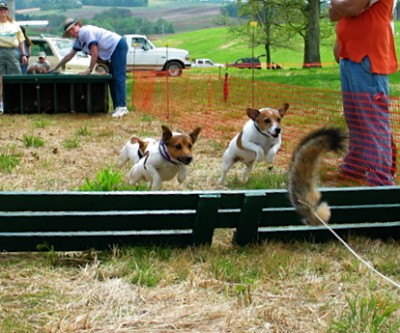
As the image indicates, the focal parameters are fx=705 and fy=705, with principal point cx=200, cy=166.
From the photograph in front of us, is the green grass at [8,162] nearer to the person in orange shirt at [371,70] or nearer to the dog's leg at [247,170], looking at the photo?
the dog's leg at [247,170]

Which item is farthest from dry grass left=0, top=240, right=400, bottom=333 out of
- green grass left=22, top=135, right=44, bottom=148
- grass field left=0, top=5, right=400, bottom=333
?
green grass left=22, top=135, right=44, bottom=148

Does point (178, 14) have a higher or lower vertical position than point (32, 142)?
higher

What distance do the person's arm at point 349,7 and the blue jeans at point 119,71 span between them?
6730mm

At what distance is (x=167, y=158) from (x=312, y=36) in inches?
1065

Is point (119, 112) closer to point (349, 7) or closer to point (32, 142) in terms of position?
point (32, 142)

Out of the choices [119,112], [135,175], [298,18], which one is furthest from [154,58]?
[135,175]

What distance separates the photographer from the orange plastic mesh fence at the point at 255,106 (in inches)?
249

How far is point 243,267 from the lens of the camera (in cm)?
371

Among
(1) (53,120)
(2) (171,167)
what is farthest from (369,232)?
(1) (53,120)

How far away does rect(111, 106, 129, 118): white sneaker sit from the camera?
11.7 m

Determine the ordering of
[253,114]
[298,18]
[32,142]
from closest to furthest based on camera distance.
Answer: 1. [253,114]
2. [32,142]
3. [298,18]

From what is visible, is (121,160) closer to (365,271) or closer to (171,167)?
(171,167)

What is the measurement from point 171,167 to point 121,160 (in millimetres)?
1369

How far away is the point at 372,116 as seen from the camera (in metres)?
5.44
